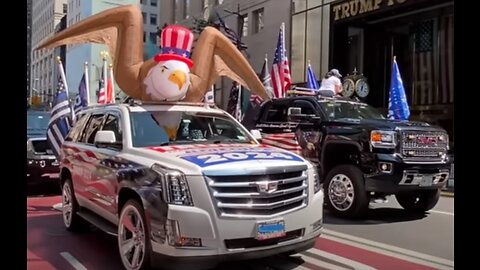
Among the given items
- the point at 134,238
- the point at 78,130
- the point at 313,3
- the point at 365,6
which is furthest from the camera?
the point at 313,3

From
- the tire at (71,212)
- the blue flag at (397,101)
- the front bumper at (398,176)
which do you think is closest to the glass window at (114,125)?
the tire at (71,212)

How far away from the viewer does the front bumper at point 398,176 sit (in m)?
7.46

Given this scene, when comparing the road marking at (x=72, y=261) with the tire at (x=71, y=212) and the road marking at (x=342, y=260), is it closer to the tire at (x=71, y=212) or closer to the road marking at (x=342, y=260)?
the tire at (x=71, y=212)

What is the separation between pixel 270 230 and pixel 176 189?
94 centimetres

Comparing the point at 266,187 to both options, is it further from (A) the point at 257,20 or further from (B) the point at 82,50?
(B) the point at 82,50

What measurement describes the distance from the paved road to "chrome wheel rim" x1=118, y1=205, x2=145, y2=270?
17.8 inches

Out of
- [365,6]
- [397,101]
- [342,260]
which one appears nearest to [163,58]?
[342,260]

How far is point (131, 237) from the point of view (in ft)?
16.7

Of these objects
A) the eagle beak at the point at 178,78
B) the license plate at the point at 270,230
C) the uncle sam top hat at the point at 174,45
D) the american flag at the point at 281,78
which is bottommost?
the license plate at the point at 270,230

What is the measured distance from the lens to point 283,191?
4859 mm

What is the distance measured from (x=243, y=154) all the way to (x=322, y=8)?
65.7 feet

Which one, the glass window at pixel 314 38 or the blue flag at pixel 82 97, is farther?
the glass window at pixel 314 38

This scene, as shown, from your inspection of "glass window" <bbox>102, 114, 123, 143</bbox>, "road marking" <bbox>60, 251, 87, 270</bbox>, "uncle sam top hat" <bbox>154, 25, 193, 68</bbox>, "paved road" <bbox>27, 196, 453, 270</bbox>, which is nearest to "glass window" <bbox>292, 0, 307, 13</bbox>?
"paved road" <bbox>27, 196, 453, 270</bbox>

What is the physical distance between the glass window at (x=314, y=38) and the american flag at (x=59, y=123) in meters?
14.8
